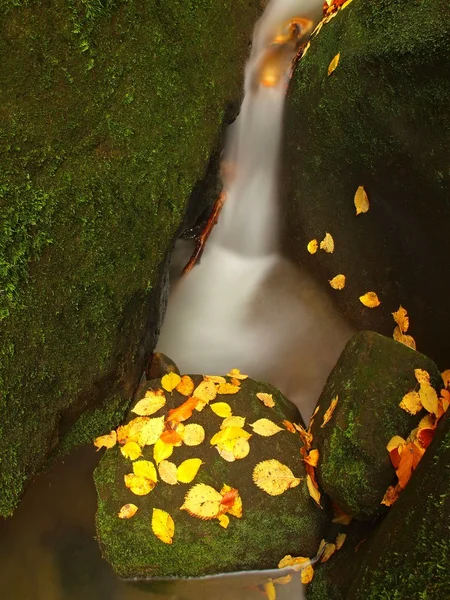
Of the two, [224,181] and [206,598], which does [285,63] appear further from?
[206,598]

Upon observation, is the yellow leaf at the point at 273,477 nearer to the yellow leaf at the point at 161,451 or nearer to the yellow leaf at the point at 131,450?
the yellow leaf at the point at 161,451

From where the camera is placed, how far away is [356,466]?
2252 millimetres

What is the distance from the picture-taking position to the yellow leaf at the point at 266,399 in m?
2.82

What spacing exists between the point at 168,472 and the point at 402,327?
1484 millimetres

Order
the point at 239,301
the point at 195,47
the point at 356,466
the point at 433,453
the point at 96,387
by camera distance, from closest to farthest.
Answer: the point at 433,453 < the point at 356,466 < the point at 96,387 < the point at 195,47 < the point at 239,301

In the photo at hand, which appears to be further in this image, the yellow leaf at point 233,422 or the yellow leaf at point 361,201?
the yellow leaf at point 361,201

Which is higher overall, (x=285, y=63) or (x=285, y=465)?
(x=285, y=63)

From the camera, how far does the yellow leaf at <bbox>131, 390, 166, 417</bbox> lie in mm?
2748

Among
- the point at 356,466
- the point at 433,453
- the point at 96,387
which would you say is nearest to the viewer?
the point at 433,453

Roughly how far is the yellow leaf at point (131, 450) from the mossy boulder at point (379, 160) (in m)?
1.47

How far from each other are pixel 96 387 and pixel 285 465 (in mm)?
1024

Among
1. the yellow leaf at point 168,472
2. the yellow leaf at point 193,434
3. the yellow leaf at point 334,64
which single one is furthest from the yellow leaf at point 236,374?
the yellow leaf at point 334,64

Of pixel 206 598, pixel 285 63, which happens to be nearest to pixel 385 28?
pixel 285 63

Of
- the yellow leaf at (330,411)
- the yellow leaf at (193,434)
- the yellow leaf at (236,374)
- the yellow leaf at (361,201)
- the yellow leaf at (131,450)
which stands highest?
the yellow leaf at (361,201)
